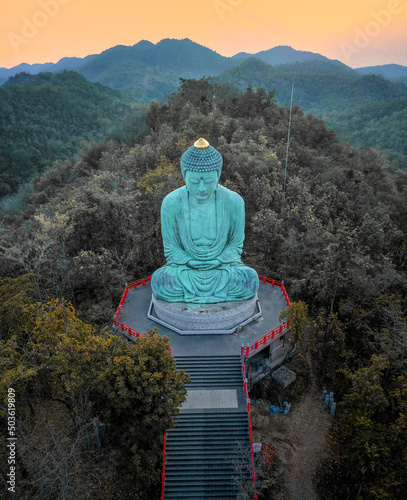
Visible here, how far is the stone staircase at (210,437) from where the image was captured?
11375mm

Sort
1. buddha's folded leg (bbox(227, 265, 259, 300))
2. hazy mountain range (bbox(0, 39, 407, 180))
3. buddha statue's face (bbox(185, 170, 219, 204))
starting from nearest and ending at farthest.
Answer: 1. buddha statue's face (bbox(185, 170, 219, 204))
2. buddha's folded leg (bbox(227, 265, 259, 300))
3. hazy mountain range (bbox(0, 39, 407, 180))

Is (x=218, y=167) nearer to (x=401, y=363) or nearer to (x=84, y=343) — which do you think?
(x=84, y=343)

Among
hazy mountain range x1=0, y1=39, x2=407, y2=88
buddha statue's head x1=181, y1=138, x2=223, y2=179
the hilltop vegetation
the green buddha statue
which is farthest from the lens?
hazy mountain range x1=0, y1=39, x2=407, y2=88

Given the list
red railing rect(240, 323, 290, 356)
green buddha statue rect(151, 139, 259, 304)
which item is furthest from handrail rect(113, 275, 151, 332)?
red railing rect(240, 323, 290, 356)

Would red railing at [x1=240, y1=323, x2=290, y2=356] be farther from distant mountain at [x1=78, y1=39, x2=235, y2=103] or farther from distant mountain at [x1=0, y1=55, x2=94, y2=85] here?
distant mountain at [x1=0, y1=55, x2=94, y2=85]

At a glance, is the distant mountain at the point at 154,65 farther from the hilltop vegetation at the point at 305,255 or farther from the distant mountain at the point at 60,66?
the hilltop vegetation at the point at 305,255

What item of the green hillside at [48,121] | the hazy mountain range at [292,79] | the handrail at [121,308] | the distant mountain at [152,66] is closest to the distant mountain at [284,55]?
the hazy mountain range at [292,79]

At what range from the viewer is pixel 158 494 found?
11.5 metres

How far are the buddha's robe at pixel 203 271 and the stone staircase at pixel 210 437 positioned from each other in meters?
2.51

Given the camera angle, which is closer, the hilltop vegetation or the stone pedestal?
the hilltop vegetation

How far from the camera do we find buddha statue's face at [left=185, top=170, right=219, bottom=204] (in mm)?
14059

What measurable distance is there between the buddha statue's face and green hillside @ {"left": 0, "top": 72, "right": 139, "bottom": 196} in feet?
123

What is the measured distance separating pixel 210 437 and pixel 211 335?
151 inches

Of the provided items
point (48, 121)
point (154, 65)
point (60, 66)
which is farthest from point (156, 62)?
point (48, 121)
